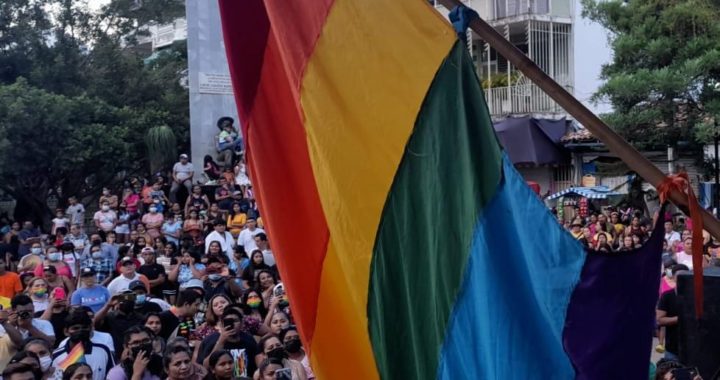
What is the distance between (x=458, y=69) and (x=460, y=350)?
2.92 feet

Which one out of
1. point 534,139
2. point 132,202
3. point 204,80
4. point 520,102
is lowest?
point 132,202

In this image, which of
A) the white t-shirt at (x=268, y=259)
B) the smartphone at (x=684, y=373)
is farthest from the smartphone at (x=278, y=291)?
the smartphone at (x=684, y=373)

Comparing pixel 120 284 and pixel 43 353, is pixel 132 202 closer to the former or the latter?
pixel 120 284

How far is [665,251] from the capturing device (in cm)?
1198

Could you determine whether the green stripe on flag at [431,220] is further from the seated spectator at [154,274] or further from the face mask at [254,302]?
the seated spectator at [154,274]

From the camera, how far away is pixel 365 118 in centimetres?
Answer: 296

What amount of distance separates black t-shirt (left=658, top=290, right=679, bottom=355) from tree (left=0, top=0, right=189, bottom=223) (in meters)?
17.4

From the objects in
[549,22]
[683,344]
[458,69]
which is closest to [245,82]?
[458,69]

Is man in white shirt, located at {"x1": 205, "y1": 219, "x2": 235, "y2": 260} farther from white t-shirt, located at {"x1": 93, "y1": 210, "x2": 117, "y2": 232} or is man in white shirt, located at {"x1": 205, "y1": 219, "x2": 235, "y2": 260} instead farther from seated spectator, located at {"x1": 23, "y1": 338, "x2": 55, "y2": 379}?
seated spectator, located at {"x1": 23, "y1": 338, "x2": 55, "y2": 379}

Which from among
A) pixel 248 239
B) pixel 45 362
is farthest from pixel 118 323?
pixel 248 239

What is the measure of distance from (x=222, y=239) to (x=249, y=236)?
0.40 m

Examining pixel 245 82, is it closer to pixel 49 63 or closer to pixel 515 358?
pixel 515 358

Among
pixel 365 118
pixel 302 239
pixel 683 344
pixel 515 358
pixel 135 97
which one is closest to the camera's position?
pixel 515 358

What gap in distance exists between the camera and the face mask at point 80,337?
6574 millimetres
